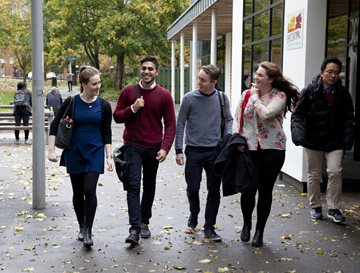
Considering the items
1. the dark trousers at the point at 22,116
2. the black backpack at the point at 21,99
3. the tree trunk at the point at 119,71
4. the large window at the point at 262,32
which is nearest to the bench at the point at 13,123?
the dark trousers at the point at 22,116

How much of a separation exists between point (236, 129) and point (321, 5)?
10.9 ft

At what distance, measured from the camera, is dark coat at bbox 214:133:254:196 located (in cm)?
582

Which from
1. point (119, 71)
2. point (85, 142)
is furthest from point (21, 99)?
point (119, 71)

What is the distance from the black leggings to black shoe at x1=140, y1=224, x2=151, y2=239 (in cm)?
58

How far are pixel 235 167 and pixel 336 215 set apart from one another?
70.1 inches

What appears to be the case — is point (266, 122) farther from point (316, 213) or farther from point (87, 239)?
point (87, 239)

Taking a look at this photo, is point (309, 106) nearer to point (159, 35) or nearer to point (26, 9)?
point (159, 35)

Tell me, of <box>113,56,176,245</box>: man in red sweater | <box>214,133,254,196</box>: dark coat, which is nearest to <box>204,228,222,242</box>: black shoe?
<box>214,133,254,196</box>: dark coat

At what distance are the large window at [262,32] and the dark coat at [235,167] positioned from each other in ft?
14.3

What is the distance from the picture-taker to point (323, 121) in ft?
22.6

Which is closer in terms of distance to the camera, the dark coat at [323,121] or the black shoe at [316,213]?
the dark coat at [323,121]

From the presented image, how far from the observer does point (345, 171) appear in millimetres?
10461

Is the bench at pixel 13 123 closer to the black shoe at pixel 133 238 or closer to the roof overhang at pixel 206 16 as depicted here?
the roof overhang at pixel 206 16

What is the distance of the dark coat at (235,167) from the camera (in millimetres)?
5816
